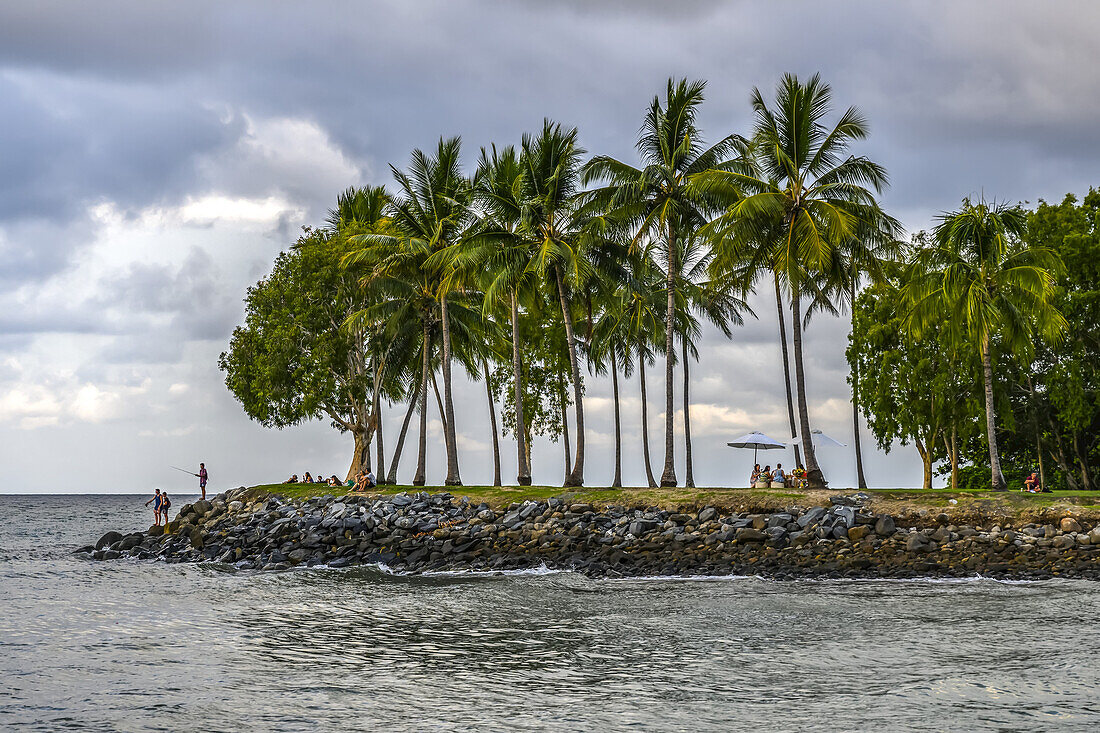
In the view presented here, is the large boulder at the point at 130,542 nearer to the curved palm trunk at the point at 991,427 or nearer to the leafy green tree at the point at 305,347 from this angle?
the leafy green tree at the point at 305,347

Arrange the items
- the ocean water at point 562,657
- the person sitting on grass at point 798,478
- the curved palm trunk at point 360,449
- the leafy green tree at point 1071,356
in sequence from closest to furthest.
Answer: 1. the ocean water at point 562,657
2. the person sitting on grass at point 798,478
3. the leafy green tree at point 1071,356
4. the curved palm trunk at point 360,449

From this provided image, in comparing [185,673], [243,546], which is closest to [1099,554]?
[185,673]

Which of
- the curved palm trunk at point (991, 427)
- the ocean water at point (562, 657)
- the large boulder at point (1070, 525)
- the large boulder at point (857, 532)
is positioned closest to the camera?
the ocean water at point (562, 657)

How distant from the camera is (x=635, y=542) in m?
25.7

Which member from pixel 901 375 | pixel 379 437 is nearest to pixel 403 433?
pixel 379 437

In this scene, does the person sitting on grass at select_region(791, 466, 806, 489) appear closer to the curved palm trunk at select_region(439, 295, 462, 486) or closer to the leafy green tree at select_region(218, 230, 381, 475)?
the curved palm trunk at select_region(439, 295, 462, 486)

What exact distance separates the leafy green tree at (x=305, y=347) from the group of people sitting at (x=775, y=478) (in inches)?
743

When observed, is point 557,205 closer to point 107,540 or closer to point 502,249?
point 502,249

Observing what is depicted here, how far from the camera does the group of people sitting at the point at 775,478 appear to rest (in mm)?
31906

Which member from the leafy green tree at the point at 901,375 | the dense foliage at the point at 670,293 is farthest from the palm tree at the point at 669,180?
the leafy green tree at the point at 901,375

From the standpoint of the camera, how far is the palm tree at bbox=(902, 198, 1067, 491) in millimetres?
27000

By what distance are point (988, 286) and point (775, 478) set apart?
9.44 m

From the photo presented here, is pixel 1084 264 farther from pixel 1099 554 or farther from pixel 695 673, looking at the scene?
pixel 695 673

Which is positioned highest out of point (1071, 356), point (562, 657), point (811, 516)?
point (1071, 356)
